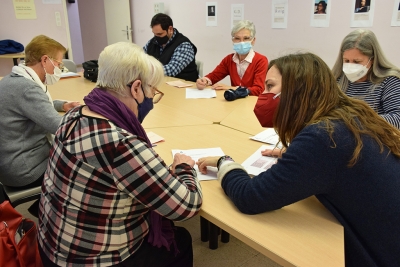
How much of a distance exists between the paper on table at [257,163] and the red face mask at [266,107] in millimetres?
154

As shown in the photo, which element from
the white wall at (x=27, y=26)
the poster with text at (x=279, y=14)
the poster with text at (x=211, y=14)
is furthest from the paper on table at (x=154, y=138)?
the white wall at (x=27, y=26)

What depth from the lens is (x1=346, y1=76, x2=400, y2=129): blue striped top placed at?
1883 millimetres

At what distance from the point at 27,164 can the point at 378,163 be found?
1569 mm

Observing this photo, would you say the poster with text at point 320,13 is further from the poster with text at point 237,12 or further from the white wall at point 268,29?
the poster with text at point 237,12

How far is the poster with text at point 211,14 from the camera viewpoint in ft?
15.0

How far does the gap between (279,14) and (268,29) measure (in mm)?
220

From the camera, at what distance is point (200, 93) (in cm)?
282

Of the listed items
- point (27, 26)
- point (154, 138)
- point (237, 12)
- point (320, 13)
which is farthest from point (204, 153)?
point (27, 26)

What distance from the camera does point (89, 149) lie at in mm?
1006

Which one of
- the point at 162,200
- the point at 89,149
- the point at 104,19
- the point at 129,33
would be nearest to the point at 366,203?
the point at 162,200

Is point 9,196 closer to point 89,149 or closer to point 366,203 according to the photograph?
point 89,149

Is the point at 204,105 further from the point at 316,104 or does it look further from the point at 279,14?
the point at 279,14

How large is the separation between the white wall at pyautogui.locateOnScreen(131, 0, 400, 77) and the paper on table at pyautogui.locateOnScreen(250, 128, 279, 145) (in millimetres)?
724

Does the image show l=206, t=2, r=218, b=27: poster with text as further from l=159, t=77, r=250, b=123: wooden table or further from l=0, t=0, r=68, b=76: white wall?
l=0, t=0, r=68, b=76: white wall
